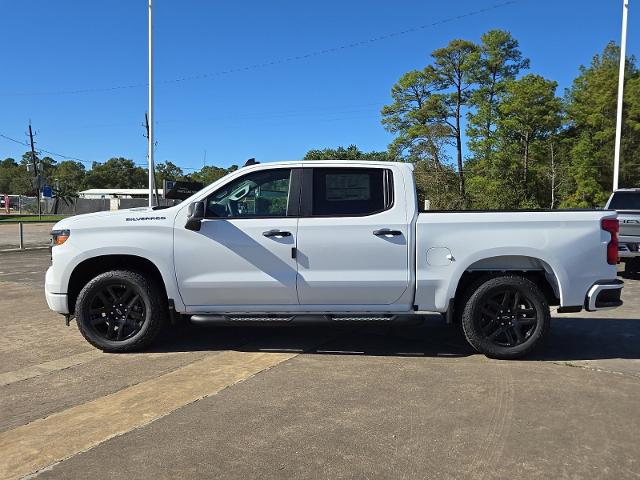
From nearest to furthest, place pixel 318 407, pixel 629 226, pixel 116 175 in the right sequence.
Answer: pixel 318 407 → pixel 629 226 → pixel 116 175

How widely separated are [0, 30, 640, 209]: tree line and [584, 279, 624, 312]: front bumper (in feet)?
106

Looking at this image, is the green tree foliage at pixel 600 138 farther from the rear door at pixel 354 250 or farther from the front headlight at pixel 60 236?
the front headlight at pixel 60 236

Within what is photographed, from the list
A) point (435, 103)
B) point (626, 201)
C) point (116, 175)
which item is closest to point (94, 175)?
point (116, 175)

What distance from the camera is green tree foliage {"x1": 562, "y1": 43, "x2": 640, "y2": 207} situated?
37625 millimetres

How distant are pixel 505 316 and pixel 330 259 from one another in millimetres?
1808

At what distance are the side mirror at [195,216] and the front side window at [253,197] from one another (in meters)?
0.15

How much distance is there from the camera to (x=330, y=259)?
5.33m

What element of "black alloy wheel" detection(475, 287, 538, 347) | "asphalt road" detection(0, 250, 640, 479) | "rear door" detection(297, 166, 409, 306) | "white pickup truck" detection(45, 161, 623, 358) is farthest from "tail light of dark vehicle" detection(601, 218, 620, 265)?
"rear door" detection(297, 166, 409, 306)

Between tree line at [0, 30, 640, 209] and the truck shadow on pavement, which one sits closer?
the truck shadow on pavement

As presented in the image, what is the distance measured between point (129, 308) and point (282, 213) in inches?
72.8

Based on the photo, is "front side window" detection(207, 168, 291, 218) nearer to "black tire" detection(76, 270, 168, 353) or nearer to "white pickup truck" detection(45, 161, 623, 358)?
"white pickup truck" detection(45, 161, 623, 358)

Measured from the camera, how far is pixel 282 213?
18.0 feet

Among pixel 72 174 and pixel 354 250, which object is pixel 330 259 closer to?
pixel 354 250

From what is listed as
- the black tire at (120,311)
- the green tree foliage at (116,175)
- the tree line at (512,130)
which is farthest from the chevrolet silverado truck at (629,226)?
the green tree foliage at (116,175)
